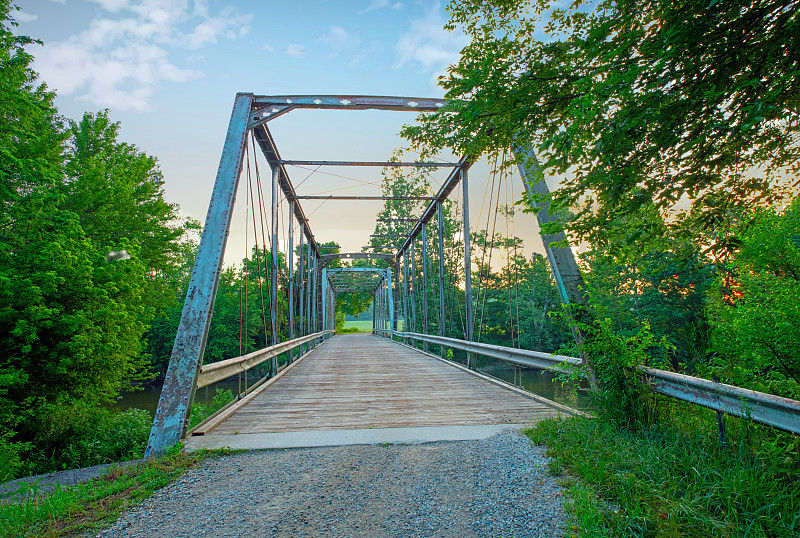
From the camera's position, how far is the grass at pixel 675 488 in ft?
6.05

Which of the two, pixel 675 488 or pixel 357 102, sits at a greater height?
pixel 357 102

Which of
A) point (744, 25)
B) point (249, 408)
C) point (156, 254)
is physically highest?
point (156, 254)

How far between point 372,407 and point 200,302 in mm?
2364

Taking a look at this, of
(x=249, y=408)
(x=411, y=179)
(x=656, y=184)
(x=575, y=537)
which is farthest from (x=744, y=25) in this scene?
(x=411, y=179)

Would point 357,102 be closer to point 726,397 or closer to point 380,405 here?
point 380,405

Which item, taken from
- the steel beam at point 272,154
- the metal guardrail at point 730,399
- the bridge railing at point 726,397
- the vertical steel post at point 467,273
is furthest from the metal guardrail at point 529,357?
the steel beam at point 272,154

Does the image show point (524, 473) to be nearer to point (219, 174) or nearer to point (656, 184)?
point (656, 184)

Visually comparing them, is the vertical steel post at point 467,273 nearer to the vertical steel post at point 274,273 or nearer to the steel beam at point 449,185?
the steel beam at point 449,185

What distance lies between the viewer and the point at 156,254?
20.3 metres

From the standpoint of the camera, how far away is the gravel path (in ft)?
7.00

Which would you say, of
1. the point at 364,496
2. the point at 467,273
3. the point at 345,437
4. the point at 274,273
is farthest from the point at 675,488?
the point at 467,273

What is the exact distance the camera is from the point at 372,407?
17.0 ft

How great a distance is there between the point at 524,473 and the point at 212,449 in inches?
98.0

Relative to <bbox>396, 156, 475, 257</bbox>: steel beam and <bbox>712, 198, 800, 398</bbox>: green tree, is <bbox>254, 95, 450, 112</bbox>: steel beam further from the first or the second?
<bbox>712, 198, 800, 398</bbox>: green tree
